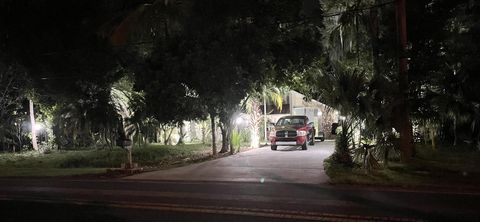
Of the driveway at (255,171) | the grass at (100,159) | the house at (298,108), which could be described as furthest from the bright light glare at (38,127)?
the driveway at (255,171)

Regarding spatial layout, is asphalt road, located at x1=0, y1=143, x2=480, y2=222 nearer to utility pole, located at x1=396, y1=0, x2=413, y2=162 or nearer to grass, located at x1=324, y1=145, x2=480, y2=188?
grass, located at x1=324, y1=145, x2=480, y2=188

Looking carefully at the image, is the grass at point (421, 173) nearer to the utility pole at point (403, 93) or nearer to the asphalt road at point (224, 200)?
the utility pole at point (403, 93)

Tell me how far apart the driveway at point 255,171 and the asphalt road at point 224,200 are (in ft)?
0.21

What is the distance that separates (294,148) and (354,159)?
10.0 m

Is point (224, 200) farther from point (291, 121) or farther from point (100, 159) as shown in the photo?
point (291, 121)

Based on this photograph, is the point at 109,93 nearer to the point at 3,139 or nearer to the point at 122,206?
the point at 3,139

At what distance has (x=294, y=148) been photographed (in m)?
25.6

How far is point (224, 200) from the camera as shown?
1077 cm

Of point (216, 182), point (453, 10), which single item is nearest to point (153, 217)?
point (216, 182)

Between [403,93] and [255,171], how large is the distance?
17.4ft

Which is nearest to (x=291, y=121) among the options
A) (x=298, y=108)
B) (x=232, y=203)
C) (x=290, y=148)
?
(x=290, y=148)

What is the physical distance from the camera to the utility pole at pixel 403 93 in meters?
15.6

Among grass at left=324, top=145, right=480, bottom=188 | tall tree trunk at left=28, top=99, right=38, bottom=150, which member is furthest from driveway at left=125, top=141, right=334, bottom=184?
tall tree trunk at left=28, top=99, right=38, bottom=150

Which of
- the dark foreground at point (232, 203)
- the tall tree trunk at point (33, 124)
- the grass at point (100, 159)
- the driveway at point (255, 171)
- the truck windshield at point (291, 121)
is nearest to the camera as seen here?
the dark foreground at point (232, 203)
